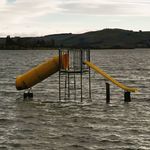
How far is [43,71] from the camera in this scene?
154 ft

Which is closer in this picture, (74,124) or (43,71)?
(74,124)

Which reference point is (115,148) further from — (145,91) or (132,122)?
(145,91)

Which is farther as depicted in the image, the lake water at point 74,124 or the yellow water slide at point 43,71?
the yellow water slide at point 43,71

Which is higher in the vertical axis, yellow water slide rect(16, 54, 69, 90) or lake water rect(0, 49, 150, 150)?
yellow water slide rect(16, 54, 69, 90)

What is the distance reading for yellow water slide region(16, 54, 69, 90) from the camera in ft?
152

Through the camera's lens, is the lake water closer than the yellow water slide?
Yes

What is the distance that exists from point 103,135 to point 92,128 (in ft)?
7.53

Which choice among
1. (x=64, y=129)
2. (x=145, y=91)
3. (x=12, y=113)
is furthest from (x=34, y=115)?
(x=145, y=91)

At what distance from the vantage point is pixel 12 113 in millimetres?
40781

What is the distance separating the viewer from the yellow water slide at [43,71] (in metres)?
46.2

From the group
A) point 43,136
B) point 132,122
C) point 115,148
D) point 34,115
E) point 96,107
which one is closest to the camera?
point 115,148

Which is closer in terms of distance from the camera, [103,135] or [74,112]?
[103,135]

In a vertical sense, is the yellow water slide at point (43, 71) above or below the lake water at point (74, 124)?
above

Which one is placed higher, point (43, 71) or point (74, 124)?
point (43, 71)
